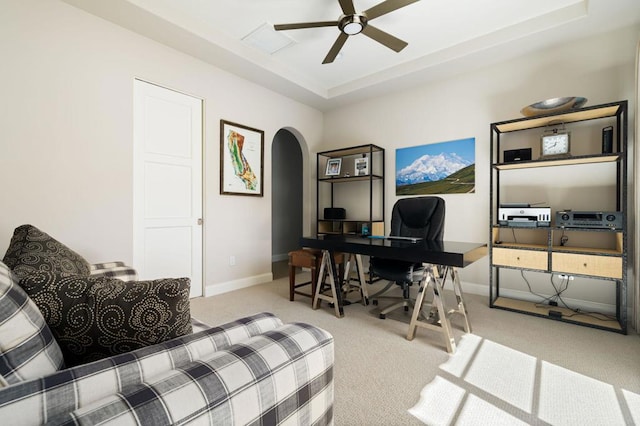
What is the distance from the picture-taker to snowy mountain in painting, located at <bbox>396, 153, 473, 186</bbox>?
3574 mm

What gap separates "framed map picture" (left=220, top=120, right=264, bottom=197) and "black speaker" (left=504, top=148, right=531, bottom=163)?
9.52 feet

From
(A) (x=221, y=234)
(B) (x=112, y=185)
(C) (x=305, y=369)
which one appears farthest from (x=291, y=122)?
(C) (x=305, y=369)

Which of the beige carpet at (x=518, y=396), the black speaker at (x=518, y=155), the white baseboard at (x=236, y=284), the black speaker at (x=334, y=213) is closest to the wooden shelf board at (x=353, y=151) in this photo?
the black speaker at (x=334, y=213)

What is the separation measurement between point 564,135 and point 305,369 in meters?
3.20

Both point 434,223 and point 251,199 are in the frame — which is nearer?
point 434,223

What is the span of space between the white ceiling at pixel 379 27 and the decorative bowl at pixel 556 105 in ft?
2.29

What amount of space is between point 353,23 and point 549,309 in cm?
323

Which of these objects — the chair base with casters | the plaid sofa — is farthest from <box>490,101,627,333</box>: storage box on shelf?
the plaid sofa

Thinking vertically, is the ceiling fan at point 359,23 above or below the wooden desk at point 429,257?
above

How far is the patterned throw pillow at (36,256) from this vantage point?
1.02 m

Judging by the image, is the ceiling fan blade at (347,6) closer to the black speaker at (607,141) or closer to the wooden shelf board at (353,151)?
the wooden shelf board at (353,151)

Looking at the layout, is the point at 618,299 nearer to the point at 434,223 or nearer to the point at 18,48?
the point at 434,223

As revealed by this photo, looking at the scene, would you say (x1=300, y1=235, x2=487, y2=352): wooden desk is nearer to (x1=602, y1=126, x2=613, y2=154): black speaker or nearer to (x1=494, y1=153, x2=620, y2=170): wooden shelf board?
(x1=494, y1=153, x2=620, y2=170): wooden shelf board

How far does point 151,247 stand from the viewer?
2949 millimetres
